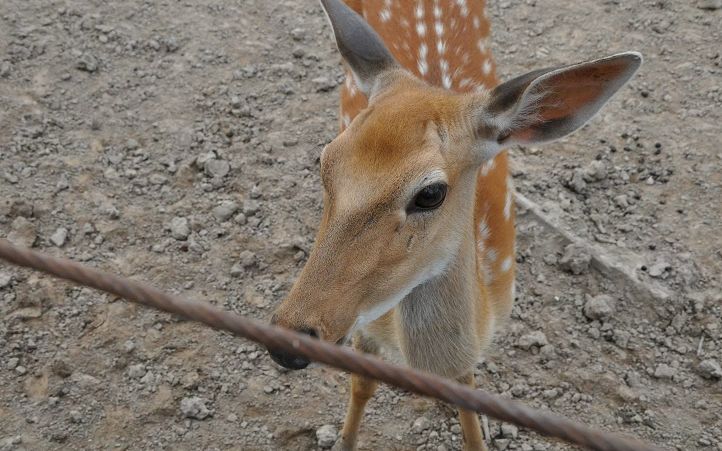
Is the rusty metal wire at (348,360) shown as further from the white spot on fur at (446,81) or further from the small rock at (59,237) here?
the small rock at (59,237)

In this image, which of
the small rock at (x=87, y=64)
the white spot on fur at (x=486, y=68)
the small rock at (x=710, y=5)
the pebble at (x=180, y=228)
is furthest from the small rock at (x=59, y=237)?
the small rock at (x=710, y=5)

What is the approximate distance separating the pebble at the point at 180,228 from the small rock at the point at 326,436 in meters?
1.32

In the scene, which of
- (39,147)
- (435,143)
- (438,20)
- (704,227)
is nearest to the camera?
(435,143)

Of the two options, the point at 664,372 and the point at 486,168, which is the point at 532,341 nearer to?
the point at 664,372

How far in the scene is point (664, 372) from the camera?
3.44m

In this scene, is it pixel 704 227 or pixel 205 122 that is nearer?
pixel 704 227

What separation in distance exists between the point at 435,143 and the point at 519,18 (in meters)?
3.42

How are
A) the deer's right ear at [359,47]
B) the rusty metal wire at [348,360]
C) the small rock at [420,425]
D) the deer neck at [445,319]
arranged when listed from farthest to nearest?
the small rock at [420,425] < the deer's right ear at [359,47] < the deer neck at [445,319] < the rusty metal wire at [348,360]

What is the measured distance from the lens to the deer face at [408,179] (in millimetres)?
2148

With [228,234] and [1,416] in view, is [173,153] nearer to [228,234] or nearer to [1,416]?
[228,234]

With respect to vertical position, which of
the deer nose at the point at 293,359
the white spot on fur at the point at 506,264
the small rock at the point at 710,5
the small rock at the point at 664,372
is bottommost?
the small rock at the point at 664,372

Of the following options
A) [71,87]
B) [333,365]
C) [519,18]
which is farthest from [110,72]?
[333,365]

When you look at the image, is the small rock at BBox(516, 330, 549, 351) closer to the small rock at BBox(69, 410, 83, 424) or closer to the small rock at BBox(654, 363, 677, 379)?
the small rock at BBox(654, 363, 677, 379)

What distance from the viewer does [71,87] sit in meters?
4.68
